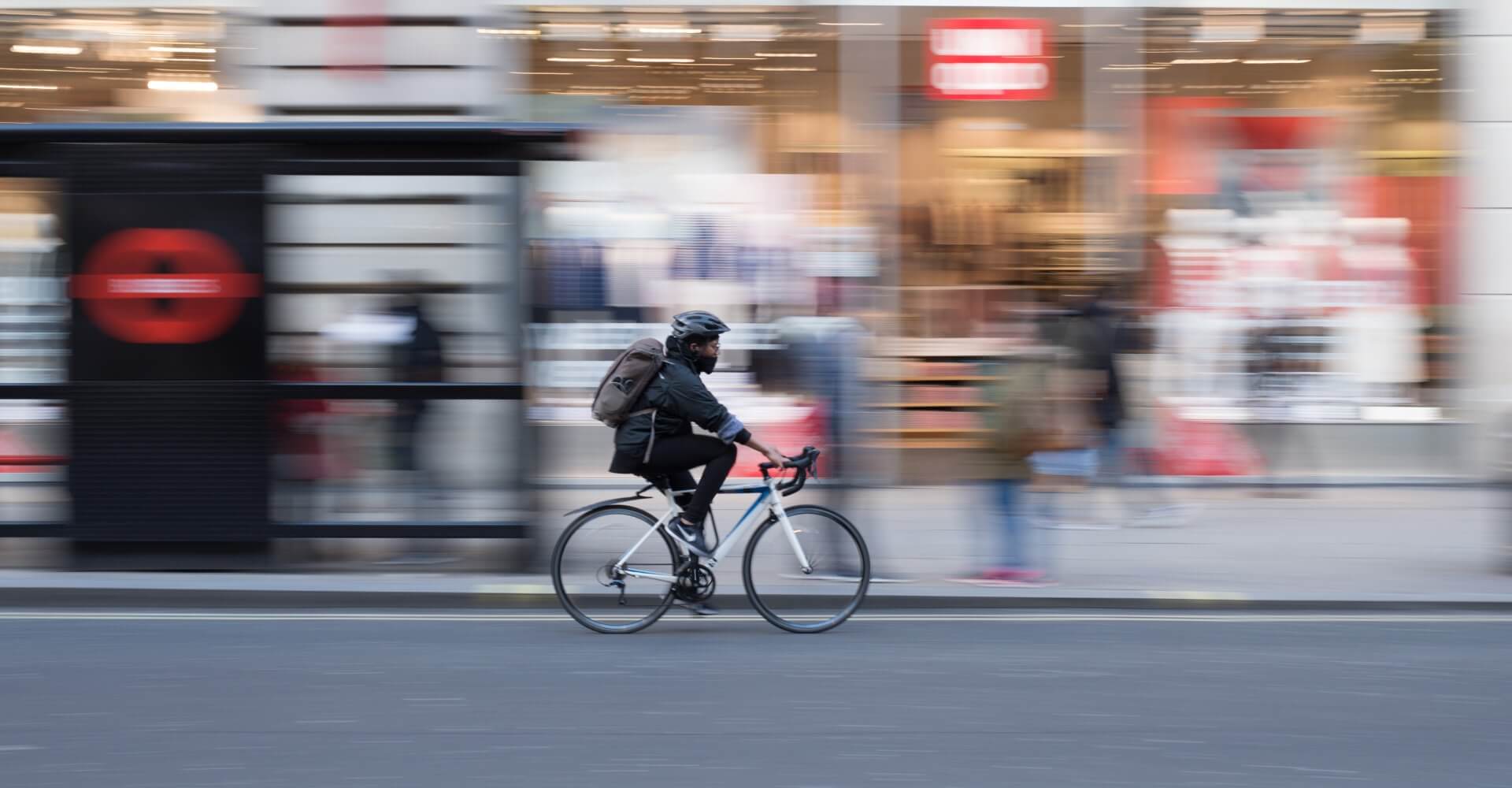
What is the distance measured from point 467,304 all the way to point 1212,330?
704cm

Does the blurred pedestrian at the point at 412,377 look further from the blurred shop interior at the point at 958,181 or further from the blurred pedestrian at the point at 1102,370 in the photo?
the blurred pedestrian at the point at 1102,370

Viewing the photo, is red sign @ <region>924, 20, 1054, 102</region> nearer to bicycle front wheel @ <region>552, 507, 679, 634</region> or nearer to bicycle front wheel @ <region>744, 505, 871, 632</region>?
bicycle front wheel @ <region>744, 505, 871, 632</region>

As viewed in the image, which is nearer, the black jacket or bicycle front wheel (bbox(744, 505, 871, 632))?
the black jacket

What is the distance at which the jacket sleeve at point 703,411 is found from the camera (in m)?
7.06

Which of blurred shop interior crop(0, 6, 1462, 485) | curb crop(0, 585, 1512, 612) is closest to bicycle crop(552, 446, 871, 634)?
curb crop(0, 585, 1512, 612)

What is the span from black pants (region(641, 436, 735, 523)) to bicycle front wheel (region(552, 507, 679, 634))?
22cm

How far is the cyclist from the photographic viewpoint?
279 inches

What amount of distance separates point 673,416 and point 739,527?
2.16 ft

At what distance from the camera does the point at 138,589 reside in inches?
318

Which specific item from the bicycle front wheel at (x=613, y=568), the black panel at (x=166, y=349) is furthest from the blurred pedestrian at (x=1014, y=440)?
the black panel at (x=166, y=349)

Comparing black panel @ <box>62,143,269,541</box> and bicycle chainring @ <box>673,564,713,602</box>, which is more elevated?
black panel @ <box>62,143,269,541</box>

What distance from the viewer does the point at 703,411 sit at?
23.2 ft

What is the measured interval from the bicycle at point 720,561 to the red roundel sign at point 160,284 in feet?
9.40

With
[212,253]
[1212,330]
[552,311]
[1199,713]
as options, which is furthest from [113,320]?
[1212,330]
